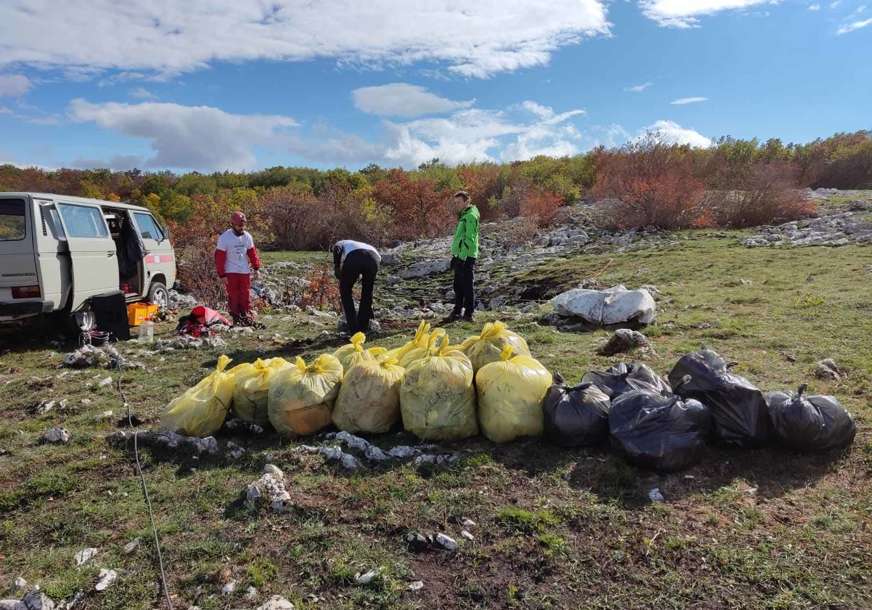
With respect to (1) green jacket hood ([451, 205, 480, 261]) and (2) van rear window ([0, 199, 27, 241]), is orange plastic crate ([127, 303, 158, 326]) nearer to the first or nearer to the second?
(2) van rear window ([0, 199, 27, 241])

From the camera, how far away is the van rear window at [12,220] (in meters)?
6.35

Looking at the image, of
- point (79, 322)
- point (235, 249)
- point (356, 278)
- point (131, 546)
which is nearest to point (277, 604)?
point (131, 546)

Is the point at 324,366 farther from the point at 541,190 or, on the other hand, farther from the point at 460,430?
the point at 541,190

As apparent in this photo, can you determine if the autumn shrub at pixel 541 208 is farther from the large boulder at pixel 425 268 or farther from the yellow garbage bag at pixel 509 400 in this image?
the yellow garbage bag at pixel 509 400

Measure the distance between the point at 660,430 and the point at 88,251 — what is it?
23.1 feet

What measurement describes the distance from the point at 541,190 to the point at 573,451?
2382 centimetres

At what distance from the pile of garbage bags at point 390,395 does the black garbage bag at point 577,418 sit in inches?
4.7

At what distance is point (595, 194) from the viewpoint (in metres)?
26.8

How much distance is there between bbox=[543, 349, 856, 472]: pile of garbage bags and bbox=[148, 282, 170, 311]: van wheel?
7620mm

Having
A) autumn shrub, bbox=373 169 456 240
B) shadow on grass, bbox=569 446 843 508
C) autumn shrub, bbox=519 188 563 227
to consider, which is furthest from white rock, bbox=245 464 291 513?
autumn shrub, bbox=373 169 456 240

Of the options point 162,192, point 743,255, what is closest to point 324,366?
point 743,255

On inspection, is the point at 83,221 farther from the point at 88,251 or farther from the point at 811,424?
the point at 811,424

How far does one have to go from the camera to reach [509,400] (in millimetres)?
3682

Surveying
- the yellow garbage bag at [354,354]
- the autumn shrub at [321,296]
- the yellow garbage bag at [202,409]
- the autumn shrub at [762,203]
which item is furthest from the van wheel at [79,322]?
the autumn shrub at [762,203]
